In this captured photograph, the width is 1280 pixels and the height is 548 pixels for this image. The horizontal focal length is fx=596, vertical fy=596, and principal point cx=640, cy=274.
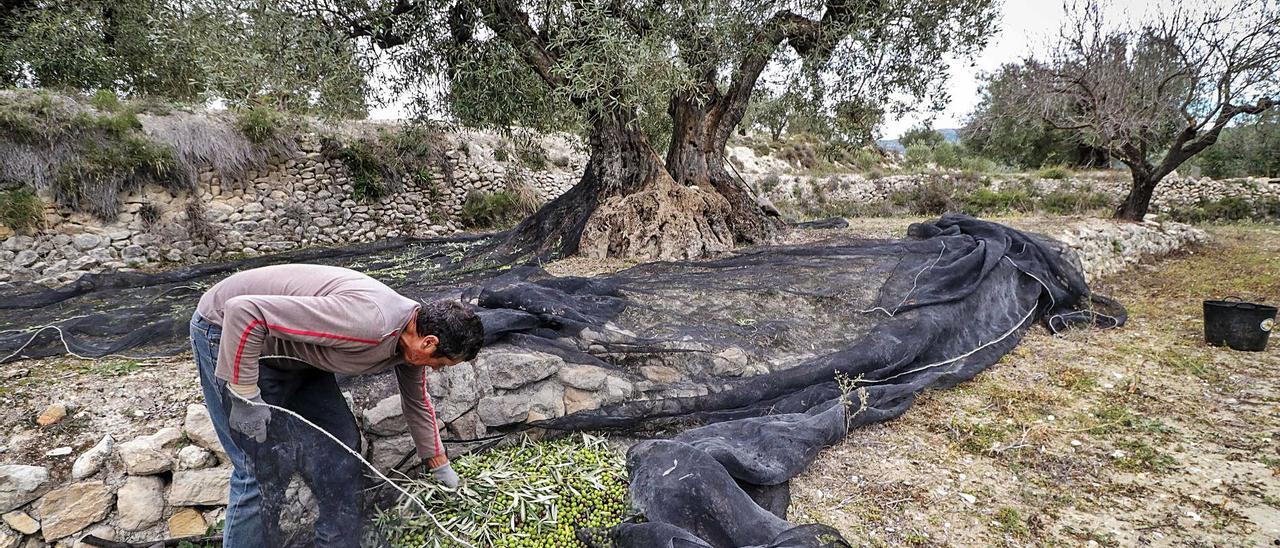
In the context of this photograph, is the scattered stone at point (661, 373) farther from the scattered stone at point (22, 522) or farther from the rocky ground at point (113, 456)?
the scattered stone at point (22, 522)

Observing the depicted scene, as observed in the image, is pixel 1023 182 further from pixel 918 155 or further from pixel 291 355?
pixel 291 355

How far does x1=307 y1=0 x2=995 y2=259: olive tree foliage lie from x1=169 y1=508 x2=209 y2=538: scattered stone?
178 inches

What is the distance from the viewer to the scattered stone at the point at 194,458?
110 inches

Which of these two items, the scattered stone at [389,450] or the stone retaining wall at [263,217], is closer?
the scattered stone at [389,450]

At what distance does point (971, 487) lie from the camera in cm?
310

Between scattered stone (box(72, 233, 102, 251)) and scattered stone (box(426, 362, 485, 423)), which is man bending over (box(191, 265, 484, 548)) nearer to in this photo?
scattered stone (box(426, 362, 485, 423))

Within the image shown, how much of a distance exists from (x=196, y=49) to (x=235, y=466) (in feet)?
20.5

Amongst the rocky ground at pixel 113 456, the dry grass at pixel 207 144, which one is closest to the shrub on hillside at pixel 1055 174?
the rocky ground at pixel 113 456

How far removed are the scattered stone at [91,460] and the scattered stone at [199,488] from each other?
352mm

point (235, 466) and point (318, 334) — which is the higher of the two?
point (318, 334)

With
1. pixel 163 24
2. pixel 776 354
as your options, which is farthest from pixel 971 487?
pixel 163 24

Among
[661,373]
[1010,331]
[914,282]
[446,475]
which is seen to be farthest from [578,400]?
[1010,331]

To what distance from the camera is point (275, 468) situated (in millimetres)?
2146

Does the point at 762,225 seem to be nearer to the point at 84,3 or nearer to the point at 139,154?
the point at 139,154
